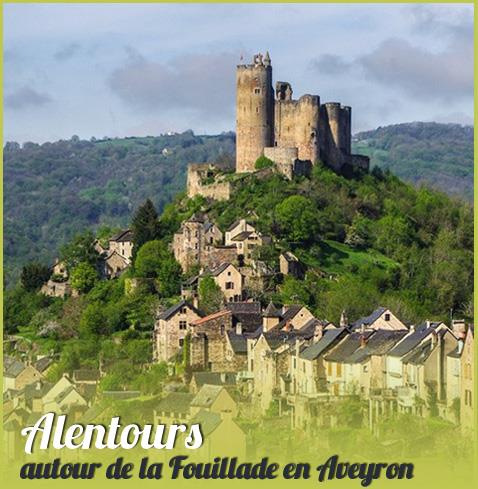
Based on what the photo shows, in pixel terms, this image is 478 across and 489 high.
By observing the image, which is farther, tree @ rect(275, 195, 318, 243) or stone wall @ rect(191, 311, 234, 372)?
tree @ rect(275, 195, 318, 243)

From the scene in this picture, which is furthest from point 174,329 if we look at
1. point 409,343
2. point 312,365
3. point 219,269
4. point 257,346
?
point 409,343

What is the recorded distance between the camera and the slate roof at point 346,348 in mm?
64500

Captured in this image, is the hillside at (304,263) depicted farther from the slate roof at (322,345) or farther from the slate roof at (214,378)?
the slate roof at (322,345)

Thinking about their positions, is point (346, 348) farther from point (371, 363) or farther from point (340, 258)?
point (340, 258)

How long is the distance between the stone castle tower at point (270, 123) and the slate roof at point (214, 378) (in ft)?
115

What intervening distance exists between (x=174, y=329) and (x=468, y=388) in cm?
2613

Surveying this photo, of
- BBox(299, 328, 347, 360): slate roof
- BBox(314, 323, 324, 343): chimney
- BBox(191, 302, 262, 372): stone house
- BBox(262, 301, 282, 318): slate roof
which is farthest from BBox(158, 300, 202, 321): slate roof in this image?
BBox(299, 328, 347, 360): slate roof

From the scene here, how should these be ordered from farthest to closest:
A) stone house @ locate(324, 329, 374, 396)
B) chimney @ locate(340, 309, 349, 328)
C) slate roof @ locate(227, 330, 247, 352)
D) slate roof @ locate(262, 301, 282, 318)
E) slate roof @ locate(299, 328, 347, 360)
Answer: slate roof @ locate(262, 301, 282, 318)
slate roof @ locate(227, 330, 247, 352)
chimney @ locate(340, 309, 349, 328)
slate roof @ locate(299, 328, 347, 360)
stone house @ locate(324, 329, 374, 396)

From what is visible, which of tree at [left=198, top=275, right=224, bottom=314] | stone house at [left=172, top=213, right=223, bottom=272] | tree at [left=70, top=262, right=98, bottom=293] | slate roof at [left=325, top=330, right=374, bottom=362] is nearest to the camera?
slate roof at [left=325, top=330, right=374, bottom=362]

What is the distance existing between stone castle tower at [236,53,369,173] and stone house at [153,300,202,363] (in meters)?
26.9

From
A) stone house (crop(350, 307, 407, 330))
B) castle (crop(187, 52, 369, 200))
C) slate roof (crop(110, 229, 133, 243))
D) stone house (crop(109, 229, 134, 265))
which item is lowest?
stone house (crop(350, 307, 407, 330))

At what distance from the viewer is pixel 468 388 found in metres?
56.7

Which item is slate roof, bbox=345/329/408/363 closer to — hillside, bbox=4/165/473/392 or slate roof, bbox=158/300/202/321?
slate roof, bbox=158/300/202/321

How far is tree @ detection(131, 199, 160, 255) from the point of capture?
10288 cm
